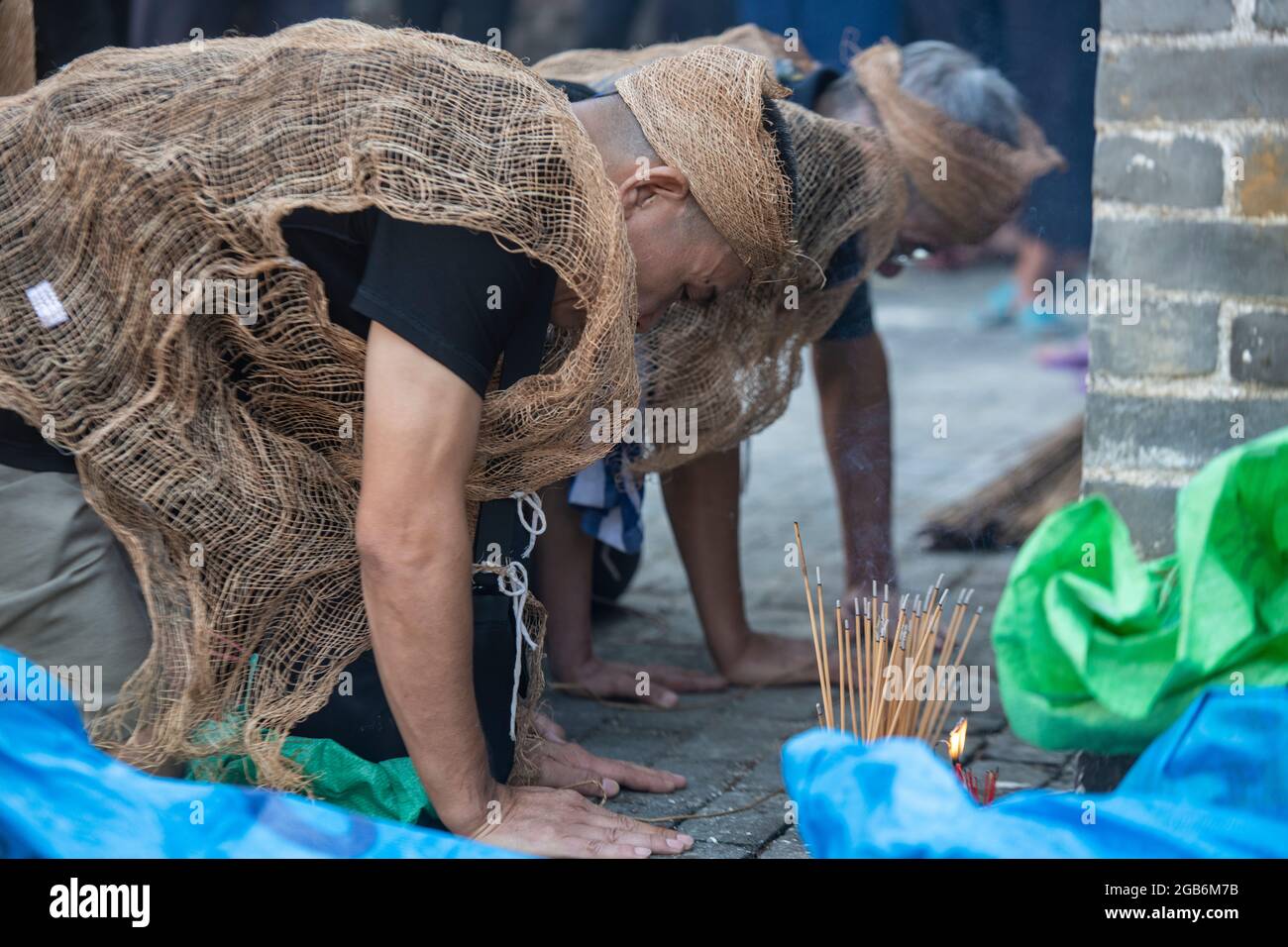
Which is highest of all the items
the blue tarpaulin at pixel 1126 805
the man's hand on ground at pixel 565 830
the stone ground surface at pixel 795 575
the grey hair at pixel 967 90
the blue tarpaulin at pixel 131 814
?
the grey hair at pixel 967 90

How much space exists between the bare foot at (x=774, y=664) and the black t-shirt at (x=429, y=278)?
52.4 inches

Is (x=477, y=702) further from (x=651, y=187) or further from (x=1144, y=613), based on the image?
(x=1144, y=613)

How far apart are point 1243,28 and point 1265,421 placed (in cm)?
57

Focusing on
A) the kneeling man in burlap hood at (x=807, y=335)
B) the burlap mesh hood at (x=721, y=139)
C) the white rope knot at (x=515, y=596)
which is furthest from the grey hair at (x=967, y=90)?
the white rope knot at (x=515, y=596)

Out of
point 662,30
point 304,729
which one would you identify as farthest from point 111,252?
point 662,30

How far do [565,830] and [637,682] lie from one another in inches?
34.4

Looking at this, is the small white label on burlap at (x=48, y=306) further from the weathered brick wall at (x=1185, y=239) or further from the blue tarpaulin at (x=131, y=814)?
the weathered brick wall at (x=1185, y=239)

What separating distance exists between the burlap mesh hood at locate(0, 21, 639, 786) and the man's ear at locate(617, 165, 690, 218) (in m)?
0.09

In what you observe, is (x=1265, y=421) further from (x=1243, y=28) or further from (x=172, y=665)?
(x=172, y=665)

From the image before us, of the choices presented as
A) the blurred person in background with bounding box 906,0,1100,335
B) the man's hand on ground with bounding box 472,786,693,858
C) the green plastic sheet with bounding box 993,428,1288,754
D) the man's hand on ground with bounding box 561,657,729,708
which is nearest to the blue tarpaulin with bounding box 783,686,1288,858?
the green plastic sheet with bounding box 993,428,1288,754

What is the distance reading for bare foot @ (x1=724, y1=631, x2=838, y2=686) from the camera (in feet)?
9.93

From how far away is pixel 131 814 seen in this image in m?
1.86

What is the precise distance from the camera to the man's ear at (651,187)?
76.4 inches

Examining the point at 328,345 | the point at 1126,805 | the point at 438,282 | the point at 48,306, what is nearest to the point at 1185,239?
the point at 1126,805
